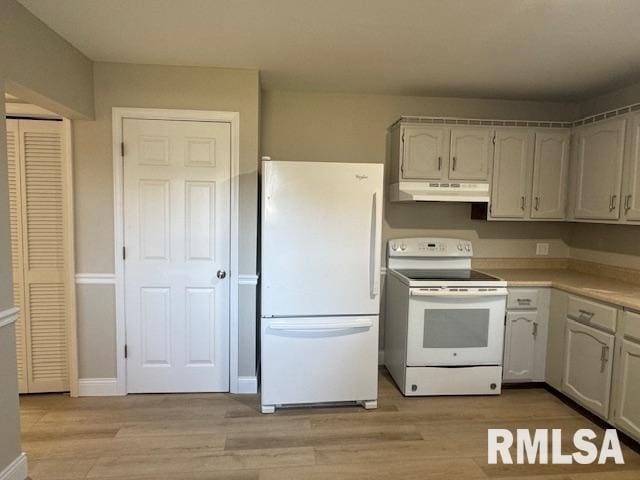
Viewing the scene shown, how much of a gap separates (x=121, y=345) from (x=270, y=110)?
2212 mm

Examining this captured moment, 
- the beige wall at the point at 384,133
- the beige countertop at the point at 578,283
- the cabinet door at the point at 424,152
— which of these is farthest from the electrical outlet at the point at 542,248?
the cabinet door at the point at 424,152

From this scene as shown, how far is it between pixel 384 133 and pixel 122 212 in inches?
87.7

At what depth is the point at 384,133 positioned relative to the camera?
3.32 m

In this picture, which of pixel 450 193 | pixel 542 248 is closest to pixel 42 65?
pixel 450 193

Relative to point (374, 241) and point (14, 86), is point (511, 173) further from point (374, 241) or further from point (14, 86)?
point (14, 86)

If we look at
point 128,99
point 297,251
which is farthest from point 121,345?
point 128,99

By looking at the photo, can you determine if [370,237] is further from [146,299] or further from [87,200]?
[87,200]

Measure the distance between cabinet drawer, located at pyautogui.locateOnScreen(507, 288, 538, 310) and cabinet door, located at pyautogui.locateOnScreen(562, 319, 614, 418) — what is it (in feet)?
0.88

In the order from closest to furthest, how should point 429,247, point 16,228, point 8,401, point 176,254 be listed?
1. point 8,401
2. point 16,228
3. point 176,254
4. point 429,247

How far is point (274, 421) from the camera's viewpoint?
97.2 inches

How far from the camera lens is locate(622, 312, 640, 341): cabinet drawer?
215 cm

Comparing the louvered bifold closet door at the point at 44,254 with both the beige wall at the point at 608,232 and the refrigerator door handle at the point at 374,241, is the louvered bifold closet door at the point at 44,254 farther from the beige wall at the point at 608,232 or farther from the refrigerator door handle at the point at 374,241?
the beige wall at the point at 608,232

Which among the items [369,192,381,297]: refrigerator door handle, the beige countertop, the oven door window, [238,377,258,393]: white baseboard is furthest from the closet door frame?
the beige countertop

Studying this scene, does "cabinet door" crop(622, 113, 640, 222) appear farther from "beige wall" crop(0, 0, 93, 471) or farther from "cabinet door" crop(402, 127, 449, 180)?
"beige wall" crop(0, 0, 93, 471)
